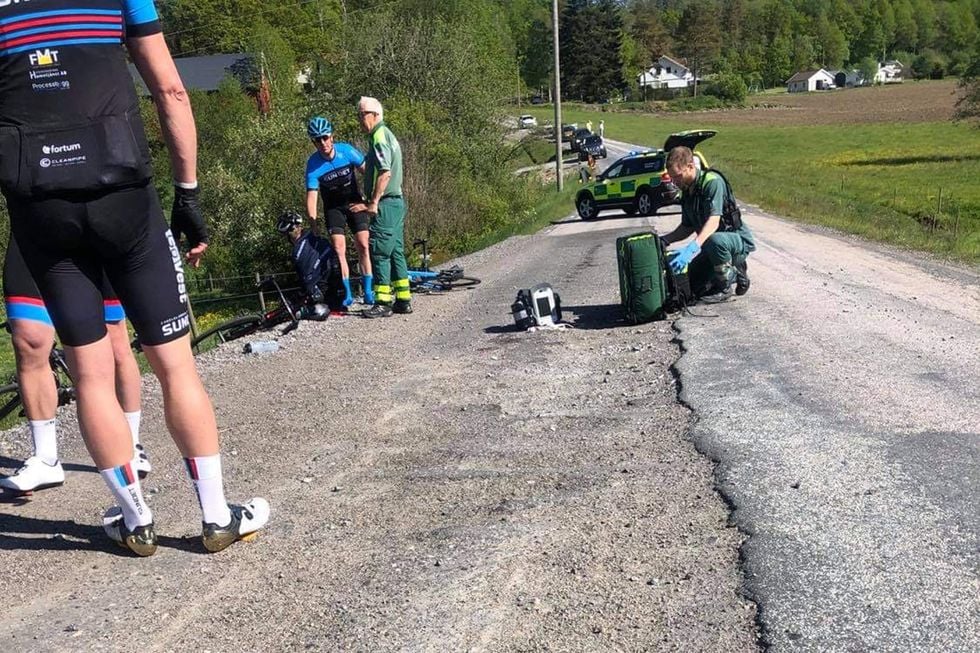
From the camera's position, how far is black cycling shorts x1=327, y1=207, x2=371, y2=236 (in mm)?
9398

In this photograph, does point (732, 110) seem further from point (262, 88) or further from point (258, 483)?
point (258, 483)

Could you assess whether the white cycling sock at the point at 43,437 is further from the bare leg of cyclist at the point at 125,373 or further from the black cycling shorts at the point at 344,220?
the black cycling shorts at the point at 344,220

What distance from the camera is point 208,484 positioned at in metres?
3.53

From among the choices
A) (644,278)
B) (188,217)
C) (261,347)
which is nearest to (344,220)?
(261,347)

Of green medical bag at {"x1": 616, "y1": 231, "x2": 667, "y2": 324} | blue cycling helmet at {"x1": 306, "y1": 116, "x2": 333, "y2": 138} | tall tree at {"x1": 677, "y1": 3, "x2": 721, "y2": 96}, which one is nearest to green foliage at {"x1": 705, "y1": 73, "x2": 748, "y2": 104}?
tall tree at {"x1": 677, "y1": 3, "x2": 721, "y2": 96}

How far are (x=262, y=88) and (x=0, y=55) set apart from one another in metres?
59.2

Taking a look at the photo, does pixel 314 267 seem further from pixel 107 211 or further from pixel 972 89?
pixel 972 89

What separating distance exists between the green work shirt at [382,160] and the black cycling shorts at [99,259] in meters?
5.54

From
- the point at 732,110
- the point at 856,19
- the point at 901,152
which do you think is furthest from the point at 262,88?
the point at 856,19

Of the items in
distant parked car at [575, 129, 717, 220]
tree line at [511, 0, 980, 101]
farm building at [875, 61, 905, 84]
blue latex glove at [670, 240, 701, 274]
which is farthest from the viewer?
farm building at [875, 61, 905, 84]

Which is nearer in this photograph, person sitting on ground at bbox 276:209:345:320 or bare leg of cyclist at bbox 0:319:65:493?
bare leg of cyclist at bbox 0:319:65:493

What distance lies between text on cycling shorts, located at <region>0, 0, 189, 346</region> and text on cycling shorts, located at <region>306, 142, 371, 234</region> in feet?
19.8

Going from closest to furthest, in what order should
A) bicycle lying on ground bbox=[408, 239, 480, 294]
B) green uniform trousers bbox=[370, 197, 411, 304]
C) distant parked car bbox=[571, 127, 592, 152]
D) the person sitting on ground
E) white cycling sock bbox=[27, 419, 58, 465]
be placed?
white cycling sock bbox=[27, 419, 58, 465]
green uniform trousers bbox=[370, 197, 411, 304]
the person sitting on ground
bicycle lying on ground bbox=[408, 239, 480, 294]
distant parked car bbox=[571, 127, 592, 152]

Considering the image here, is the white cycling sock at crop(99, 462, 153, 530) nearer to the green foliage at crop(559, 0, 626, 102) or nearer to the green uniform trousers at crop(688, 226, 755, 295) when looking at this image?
the green uniform trousers at crop(688, 226, 755, 295)
